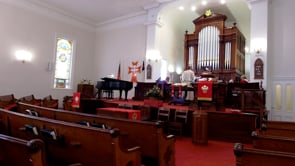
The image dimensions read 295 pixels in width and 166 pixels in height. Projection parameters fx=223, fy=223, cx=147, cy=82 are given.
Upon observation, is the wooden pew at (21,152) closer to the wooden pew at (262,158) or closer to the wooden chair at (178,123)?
the wooden pew at (262,158)

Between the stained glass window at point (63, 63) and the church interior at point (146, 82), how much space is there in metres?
0.05

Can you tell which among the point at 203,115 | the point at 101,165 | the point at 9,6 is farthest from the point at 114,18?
the point at 101,165

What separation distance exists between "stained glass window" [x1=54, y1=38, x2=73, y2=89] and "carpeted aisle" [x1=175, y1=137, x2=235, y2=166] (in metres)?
7.27

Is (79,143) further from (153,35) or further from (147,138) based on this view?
(153,35)

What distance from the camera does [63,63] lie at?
33.5 feet

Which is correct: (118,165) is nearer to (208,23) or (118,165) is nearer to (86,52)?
(208,23)

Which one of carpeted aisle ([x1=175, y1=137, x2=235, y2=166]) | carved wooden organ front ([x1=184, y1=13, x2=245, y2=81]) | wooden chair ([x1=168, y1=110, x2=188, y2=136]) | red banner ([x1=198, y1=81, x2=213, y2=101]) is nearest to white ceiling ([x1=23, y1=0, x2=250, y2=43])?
carved wooden organ front ([x1=184, y1=13, x2=245, y2=81])

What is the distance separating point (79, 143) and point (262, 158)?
144cm

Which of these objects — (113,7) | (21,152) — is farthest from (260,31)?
(21,152)

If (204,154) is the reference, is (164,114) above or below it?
above

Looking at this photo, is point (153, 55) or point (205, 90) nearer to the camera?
point (205, 90)

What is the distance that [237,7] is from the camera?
9531 millimetres

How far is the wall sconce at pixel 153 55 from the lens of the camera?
30.4 ft

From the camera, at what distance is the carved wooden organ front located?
9.14 metres
